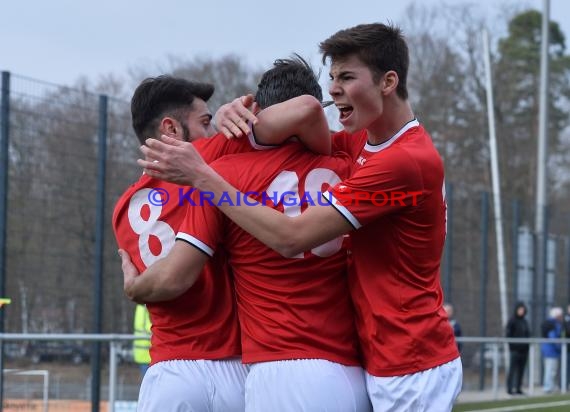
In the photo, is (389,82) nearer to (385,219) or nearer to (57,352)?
(385,219)

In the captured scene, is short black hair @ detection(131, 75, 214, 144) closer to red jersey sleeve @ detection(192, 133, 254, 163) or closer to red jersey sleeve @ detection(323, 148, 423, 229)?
red jersey sleeve @ detection(192, 133, 254, 163)

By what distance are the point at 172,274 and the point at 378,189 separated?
28.5 inches

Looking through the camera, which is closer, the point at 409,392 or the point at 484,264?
the point at 409,392

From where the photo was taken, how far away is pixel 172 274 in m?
3.59

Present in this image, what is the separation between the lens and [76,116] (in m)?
11.0

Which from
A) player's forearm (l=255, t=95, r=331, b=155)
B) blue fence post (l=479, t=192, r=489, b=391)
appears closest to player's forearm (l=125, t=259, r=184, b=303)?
player's forearm (l=255, t=95, r=331, b=155)

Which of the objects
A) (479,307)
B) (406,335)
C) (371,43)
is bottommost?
(479,307)

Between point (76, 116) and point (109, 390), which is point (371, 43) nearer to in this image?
point (109, 390)

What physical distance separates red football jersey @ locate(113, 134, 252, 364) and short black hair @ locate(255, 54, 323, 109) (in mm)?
175

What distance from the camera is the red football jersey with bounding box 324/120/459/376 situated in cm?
355

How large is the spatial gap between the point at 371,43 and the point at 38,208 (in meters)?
7.29

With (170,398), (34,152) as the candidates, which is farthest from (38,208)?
(170,398)

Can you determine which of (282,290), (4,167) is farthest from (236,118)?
(4,167)

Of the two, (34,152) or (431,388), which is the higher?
(34,152)
